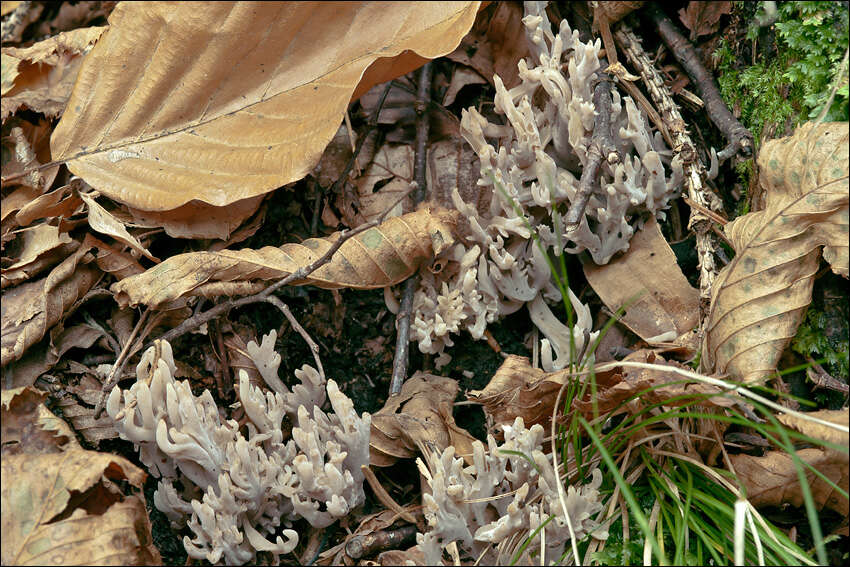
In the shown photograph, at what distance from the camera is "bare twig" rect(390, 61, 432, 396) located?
7.30ft

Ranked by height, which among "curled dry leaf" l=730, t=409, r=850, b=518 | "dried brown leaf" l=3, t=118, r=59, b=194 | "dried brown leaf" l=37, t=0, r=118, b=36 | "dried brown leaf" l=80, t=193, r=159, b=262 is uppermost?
"dried brown leaf" l=37, t=0, r=118, b=36

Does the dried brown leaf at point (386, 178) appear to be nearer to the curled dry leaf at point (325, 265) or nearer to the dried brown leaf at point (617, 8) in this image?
the curled dry leaf at point (325, 265)

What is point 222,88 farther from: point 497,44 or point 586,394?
point 586,394

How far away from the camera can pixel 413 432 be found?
198 cm

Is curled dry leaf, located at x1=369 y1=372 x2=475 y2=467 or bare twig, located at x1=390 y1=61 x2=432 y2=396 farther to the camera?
bare twig, located at x1=390 y1=61 x2=432 y2=396

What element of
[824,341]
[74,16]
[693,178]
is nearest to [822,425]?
[824,341]

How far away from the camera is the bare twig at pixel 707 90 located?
2146 millimetres

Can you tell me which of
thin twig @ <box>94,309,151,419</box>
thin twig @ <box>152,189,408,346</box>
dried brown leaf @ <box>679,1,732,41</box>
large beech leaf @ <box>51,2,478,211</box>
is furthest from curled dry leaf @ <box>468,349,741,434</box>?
dried brown leaf @ <box>679,1,732,41</box>

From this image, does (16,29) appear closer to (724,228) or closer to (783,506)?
(724,228)

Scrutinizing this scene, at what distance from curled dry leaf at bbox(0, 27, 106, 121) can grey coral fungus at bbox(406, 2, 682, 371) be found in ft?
4.13

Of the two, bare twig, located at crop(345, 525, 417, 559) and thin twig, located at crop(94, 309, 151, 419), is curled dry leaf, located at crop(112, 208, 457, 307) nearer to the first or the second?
thin twig, located at crop(94, 309, 151, 419)

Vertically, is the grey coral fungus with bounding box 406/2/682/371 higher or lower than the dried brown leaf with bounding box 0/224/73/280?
lower

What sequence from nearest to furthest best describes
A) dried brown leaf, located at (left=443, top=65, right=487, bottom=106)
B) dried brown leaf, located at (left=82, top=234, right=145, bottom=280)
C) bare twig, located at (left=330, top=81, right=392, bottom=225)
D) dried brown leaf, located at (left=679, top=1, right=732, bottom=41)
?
dried brown leaf, located at (left=82, top=234, right=145, bottom=280)
dried brown leaf, located at (left=679, top=1, right=732, bottom=41)
bare twig, located at (left=330, top=81, right=392, bottom=225)
dried brown leaf, located at (left=443, top=65, right=487, bottom=106)

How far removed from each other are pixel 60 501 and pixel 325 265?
888 millimetres
